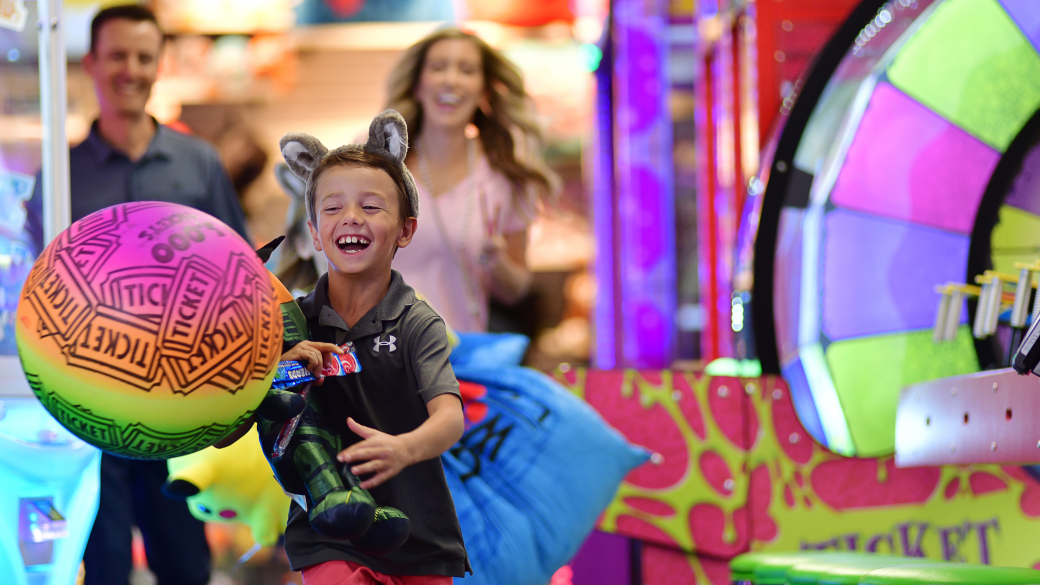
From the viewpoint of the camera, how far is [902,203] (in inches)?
77.5

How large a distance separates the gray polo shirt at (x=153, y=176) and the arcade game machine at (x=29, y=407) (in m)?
0.27

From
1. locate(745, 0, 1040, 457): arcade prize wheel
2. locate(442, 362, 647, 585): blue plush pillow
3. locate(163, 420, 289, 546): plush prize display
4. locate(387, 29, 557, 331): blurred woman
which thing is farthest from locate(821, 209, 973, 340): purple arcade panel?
locate(163, 420, 289, 546): plush prize display

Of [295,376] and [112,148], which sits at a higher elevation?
[112,148]

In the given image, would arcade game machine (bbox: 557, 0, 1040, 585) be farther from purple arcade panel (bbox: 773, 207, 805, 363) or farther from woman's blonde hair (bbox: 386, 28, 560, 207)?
woman's blonde hair (bbox: 386, 28, 560, 207)

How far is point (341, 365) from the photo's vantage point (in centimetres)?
104

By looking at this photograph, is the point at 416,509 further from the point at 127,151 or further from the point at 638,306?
the point at 638,306

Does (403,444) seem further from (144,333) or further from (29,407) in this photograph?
(29,407)

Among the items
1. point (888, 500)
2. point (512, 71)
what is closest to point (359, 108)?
point (512, 71)

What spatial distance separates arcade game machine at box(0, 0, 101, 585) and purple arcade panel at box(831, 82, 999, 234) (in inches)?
60.0

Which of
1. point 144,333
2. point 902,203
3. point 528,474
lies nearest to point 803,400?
point 902,203

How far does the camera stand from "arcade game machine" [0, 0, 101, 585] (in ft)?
4.69

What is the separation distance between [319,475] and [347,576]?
0.15 meters

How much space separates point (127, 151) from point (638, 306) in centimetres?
143

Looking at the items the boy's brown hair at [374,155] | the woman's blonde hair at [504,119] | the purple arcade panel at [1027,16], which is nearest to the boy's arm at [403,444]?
the boy's brown hair at [374,155]
